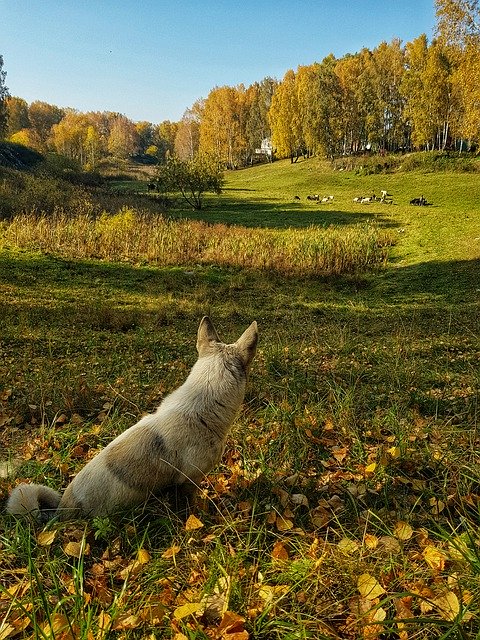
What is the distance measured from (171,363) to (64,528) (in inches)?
171

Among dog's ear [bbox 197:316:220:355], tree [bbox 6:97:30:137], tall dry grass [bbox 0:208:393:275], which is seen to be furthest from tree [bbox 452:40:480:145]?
tree [bbox 6:97:30:137]

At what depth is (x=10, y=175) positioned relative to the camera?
99.1 feet

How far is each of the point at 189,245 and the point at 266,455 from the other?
1448 cm

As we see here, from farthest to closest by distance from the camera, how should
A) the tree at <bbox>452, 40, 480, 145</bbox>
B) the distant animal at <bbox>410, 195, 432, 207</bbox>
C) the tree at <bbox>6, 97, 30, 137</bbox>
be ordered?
1. the tree at <bbox>6, 97, 30, 137</bbox>
2. the distant animal at <bbox>410, 195, 432, 207</bbox>
3. the tree at <bbox>452, 40, 480, 145</bbox>

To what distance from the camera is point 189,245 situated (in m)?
17.4

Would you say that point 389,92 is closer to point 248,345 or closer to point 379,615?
point 248,345

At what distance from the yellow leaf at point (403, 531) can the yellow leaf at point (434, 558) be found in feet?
0.54

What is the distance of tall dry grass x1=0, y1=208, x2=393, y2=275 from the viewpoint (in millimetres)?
15742

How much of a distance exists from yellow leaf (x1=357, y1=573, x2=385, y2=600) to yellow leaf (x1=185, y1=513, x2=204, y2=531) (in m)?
1.04

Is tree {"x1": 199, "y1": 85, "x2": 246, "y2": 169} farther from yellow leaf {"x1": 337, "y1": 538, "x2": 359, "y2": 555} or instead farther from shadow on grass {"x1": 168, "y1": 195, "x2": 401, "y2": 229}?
yellow leaf {"x1": 337, "y1": 538, "x2": 359, "y2": 555}

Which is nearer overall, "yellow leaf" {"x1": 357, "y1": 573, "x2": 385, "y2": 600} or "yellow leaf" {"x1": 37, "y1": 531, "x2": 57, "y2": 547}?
"yellow leaf" {"x1": 357, "y1": 573, "x2": 385, "y2": 600}

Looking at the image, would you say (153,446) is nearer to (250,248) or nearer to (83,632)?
(83,632)

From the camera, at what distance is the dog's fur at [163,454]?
2.80 metres

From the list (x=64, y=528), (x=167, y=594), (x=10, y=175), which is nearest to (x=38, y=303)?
(x=64, y=528)
